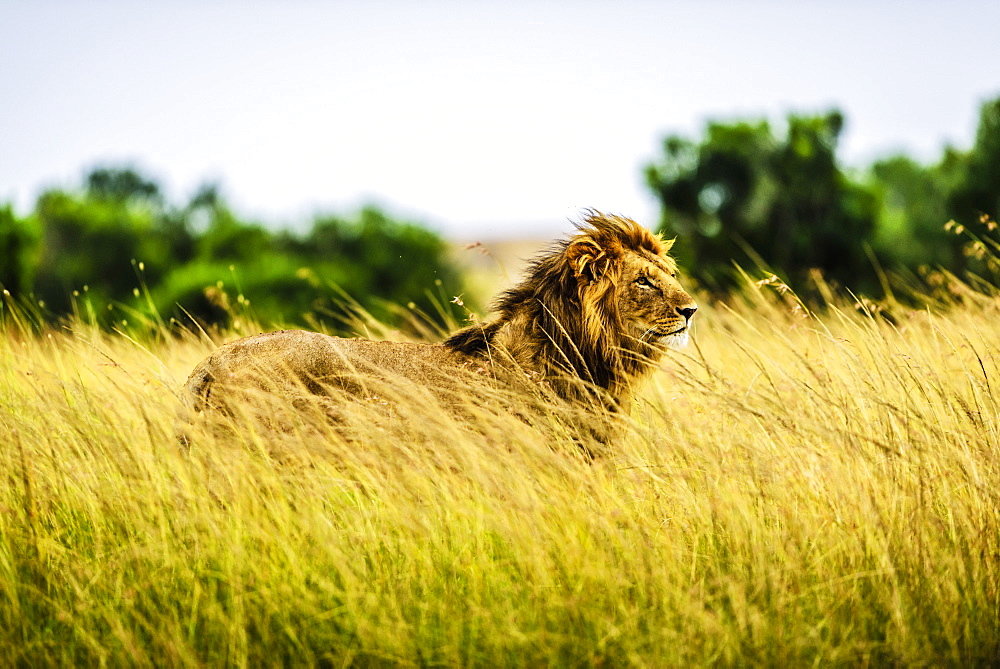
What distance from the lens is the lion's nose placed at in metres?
4.57

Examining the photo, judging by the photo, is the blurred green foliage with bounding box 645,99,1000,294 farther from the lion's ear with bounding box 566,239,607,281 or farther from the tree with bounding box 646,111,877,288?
the lion's ear with bounding box 566,239,607,281

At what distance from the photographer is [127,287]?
2438 centimetres

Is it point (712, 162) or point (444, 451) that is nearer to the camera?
point (444, 451)

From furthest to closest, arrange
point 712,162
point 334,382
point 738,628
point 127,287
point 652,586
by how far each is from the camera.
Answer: point 127,287
point 712,162
point 334,382
point 652,586
point 738,628

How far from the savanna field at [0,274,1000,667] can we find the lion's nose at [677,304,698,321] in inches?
26.8

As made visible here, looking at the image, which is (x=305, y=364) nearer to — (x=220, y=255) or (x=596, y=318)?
(x=596, y=318)

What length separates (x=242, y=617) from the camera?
9.81ft

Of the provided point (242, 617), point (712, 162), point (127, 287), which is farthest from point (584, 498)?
point (127, 287)

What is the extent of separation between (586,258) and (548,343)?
51cm

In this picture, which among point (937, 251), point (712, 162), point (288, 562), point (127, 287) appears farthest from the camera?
point (127, 287)

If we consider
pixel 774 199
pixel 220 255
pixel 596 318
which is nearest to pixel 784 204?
pixel 774 199

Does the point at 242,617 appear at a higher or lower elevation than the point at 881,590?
higher

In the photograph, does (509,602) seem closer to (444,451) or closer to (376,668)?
(376,668)

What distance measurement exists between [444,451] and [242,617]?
3.71ft
